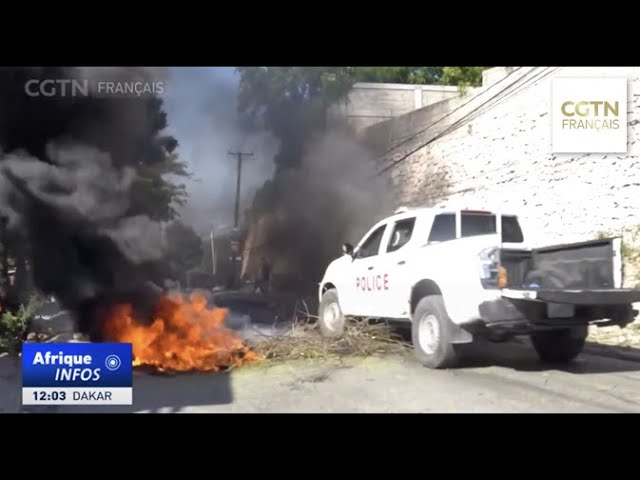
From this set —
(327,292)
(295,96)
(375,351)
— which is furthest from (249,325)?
(295,96)

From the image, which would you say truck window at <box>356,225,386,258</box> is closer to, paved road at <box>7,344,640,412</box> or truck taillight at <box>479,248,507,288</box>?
paved road at <box>7,344,640,412</box>

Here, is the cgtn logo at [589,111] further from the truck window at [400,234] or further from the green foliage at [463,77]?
the green foliage at [463,77]

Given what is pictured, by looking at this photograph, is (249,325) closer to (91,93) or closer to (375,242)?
(375,242)

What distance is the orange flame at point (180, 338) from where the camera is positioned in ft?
20.9

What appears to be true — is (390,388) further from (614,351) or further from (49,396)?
(614,351)

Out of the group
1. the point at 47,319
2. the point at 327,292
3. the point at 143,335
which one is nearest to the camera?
the point at 143,335

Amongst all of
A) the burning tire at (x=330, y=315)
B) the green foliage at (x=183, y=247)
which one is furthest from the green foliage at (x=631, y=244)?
the green foliage at (x=183, y=247)

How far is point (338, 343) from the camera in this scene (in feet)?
24.4

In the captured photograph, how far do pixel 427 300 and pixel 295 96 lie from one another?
3745 mm

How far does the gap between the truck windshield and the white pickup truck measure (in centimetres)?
1

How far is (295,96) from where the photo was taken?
8602mm

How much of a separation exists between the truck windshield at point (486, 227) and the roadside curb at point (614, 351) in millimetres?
1969

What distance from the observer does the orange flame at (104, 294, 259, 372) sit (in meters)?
6.36

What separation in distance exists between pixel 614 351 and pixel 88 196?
678 centimetres
